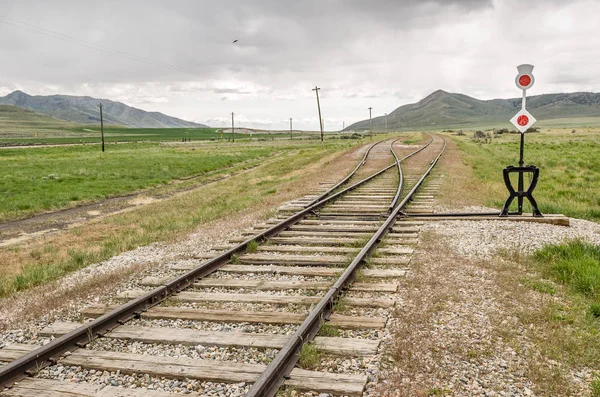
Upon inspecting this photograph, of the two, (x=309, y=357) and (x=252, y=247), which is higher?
(x=252, y=247)

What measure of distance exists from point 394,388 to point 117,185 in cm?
2613

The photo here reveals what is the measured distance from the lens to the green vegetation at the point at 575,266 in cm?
638

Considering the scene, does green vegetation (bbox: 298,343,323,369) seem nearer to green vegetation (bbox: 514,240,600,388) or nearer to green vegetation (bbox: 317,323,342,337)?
green vegetation (bbox: 317,323,342,337)

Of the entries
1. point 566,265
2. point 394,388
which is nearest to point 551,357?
point 394,388

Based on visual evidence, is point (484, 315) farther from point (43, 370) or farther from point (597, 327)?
point (43, 370)

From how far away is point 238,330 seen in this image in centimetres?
530

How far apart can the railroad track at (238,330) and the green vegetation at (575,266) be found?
2.14m

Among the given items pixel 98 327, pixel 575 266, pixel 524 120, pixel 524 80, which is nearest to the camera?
pixel 98 327

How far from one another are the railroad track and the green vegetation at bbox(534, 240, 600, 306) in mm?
2136

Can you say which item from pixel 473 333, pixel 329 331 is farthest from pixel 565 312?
pixel 329 331

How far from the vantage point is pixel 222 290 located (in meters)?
6.73

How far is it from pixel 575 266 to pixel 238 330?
4.96 metres

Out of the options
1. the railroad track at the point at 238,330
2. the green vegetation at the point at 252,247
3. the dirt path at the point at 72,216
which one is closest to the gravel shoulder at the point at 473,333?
the railroad track at the point at 238,330

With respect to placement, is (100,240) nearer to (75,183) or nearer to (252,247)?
(252,247)
